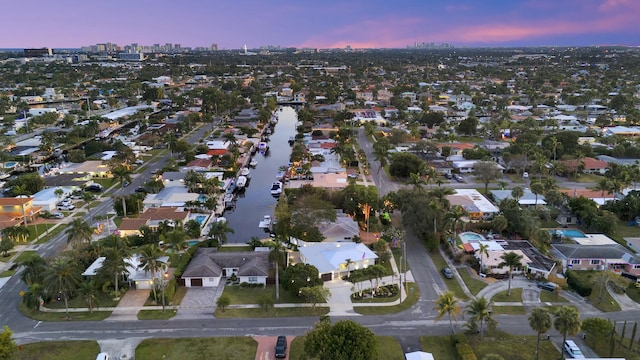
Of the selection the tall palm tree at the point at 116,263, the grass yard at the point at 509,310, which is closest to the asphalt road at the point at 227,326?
the grass yard at the point at 509,310

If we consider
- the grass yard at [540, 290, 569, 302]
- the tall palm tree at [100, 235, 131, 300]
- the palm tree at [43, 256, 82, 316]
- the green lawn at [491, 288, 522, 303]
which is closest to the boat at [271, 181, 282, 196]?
the tall palm tree at [100, 235, 131, 300]

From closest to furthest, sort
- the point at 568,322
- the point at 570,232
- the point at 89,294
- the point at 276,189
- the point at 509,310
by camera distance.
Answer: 1. the point at 568,322
2. the point at 89,294
3. the point at 509,310
4. the point at 570,232
5. the point at 276,189

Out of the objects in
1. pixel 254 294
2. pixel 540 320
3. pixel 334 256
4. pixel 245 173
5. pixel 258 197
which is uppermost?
pixel 540 320

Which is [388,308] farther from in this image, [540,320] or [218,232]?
[218,232]

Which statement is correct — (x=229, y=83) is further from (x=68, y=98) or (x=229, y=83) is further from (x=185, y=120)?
(x=185, y=120)

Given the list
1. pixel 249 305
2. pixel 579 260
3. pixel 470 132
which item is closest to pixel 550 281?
pixel 579 260

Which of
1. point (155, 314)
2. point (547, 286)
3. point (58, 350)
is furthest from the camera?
point (547, 286)

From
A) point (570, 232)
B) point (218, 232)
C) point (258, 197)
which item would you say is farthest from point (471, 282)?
point (258, 197)
